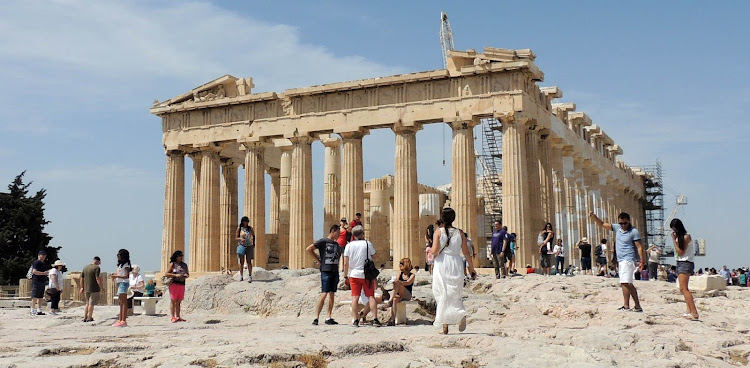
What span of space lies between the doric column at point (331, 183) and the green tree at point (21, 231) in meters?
19.7

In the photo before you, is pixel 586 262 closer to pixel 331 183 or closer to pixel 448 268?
pixel 331 183

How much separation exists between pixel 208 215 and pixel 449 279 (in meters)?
28.2

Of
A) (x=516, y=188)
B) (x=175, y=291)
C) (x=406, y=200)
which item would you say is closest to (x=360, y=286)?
(x=175, y=291)

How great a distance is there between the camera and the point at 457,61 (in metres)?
32.8

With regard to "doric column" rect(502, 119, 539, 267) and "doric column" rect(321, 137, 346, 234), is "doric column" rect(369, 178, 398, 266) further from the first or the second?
"doric column" rect(502, 119, 539, 267)

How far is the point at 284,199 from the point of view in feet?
137

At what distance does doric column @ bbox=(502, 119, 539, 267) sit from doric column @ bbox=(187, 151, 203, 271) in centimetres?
1608

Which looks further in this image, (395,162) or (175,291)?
(395,162)

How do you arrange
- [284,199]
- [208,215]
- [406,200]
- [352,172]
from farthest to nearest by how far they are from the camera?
1. [284,199]
2. [208,215]
3. [352,172]
4. [406,200]

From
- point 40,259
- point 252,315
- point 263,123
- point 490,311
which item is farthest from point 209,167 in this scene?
point 490,311

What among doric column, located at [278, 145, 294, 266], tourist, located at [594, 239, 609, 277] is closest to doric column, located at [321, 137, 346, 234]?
doric column, located at [278, 145, 294, 266]

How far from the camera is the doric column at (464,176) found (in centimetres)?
3180

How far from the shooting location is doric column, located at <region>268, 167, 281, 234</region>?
139 feet

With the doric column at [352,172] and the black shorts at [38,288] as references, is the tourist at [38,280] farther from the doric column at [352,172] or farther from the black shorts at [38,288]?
the doric column at [352,172]
